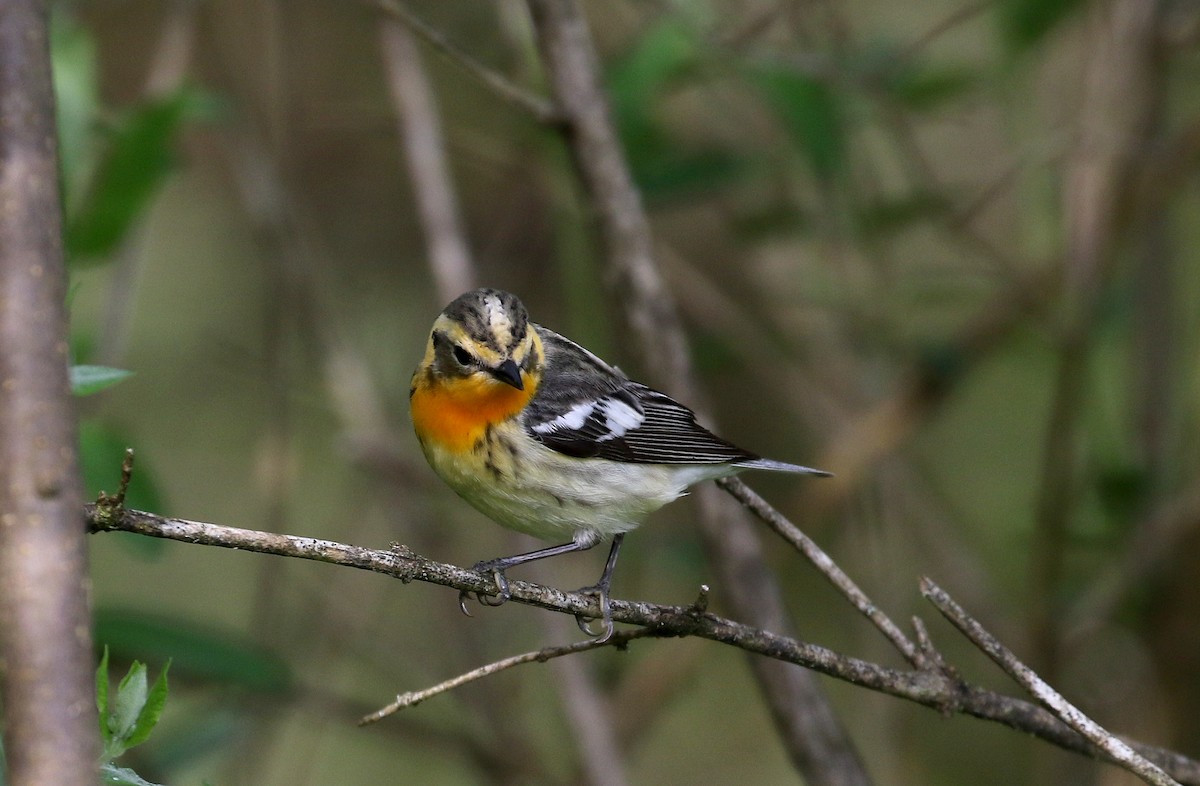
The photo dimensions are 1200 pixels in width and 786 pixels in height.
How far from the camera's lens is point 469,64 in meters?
3.34

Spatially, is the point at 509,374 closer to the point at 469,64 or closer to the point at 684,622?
the point at 469,64

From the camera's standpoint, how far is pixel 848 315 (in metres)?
5.30

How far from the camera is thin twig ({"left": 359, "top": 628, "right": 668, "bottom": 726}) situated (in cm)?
197

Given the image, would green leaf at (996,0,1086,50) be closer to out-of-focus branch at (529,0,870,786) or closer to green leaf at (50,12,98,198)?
out-of-focus branch at (529,0,870,786)

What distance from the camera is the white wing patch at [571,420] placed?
3328 mm

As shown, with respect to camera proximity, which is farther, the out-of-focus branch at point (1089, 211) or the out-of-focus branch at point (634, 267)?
the out-of-focus branch at point (1089, 211)

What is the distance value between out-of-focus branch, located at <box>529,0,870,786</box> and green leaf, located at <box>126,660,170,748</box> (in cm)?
211

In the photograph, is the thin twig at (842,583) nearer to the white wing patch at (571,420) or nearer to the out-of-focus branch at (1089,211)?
the white wing patch at (571,420)

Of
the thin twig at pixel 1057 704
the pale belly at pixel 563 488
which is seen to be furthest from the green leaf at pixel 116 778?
the pale belly at pixel 563 488

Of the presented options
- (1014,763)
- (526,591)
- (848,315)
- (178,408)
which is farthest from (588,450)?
(1014,763)

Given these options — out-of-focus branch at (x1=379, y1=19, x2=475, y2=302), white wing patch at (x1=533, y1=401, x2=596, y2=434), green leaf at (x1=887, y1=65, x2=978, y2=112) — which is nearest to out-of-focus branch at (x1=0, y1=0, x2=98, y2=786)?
white wing patch at (x1=533, y1=401, x2=596, y2=434)

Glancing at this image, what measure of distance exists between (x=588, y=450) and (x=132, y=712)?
1837 millimetres

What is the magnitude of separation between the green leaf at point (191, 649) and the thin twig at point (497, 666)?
75.0 inches

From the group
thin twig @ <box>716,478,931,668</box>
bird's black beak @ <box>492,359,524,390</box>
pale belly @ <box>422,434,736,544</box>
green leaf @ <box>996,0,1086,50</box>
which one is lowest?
thin twig @ <box>716,478,931,668</box>
